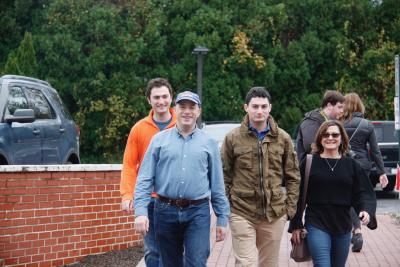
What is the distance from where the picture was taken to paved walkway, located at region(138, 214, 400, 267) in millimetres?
8883

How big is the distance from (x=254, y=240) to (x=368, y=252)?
382cm

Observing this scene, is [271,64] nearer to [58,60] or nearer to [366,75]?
[366,75]

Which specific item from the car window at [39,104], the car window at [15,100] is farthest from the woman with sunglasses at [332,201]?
the car window at [39,104]

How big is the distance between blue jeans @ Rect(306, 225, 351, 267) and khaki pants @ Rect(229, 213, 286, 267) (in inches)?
10.2

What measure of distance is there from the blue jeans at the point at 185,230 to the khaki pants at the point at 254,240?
1.51ft

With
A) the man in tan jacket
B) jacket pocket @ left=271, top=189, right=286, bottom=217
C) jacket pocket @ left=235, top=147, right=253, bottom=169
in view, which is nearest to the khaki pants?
the man in tan jacket

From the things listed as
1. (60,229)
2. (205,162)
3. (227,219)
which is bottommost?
(60,229)

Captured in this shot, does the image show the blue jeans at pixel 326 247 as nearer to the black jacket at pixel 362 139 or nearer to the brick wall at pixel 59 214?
the black jacket at pixel 362 139

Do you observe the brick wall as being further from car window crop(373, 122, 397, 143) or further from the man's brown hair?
car window crop(373, 122, 397, 143)

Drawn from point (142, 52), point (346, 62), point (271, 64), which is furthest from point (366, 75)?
point (142, 52)

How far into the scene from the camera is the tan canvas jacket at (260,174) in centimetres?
610

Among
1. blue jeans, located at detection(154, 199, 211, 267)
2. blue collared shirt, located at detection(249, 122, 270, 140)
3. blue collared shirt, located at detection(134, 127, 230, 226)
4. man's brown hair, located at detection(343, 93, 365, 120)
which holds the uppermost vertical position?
man's brown hair, located at detection(343, 93, 365, 120)

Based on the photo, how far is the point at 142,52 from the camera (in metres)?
27.5

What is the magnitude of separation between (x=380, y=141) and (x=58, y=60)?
13138 millimetres
